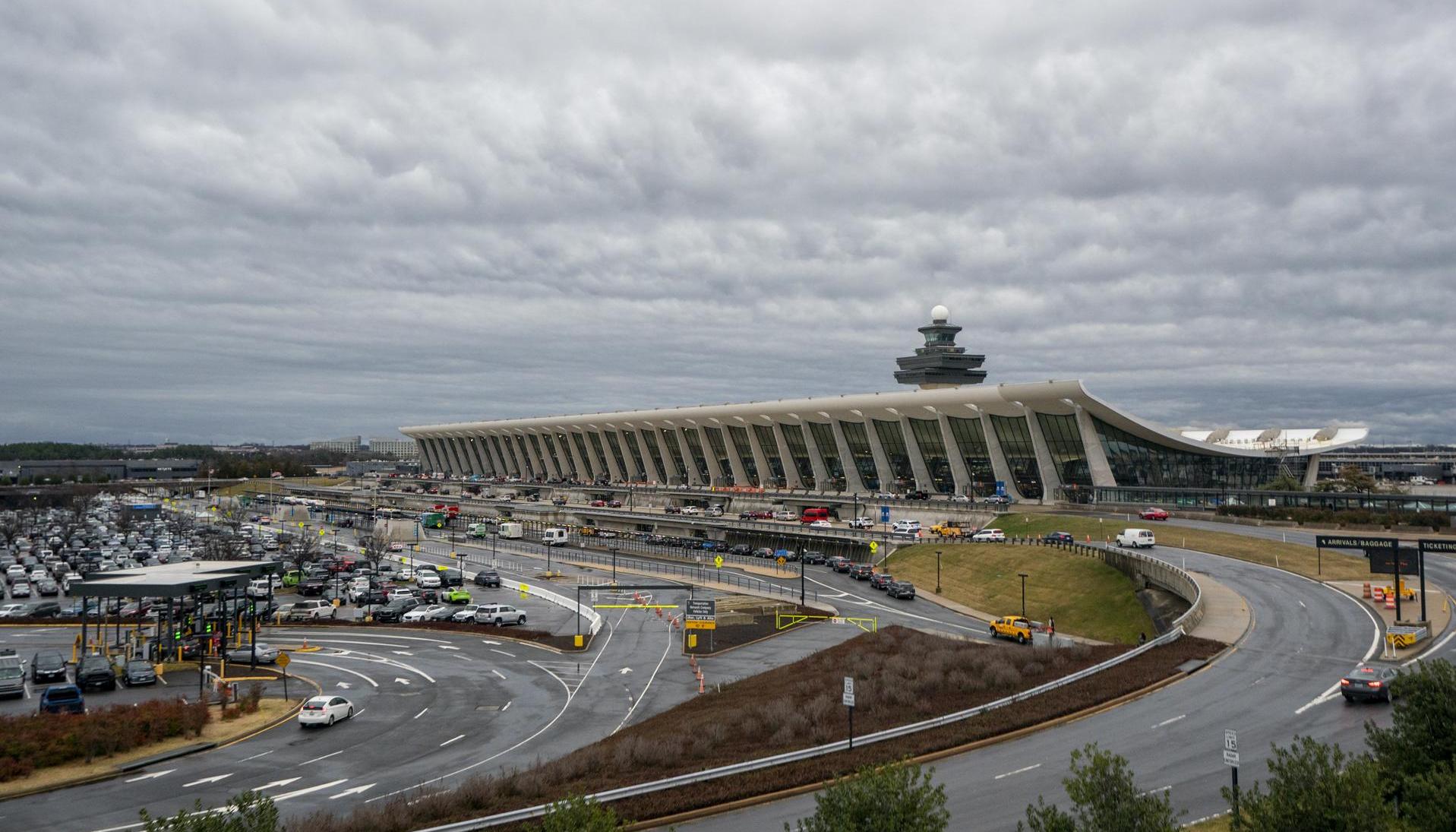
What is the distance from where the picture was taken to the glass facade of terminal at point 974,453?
317 ft

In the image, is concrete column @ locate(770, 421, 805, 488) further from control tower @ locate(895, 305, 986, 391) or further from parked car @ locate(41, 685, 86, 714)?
parked car @ locate(41, 685, 86, 714)

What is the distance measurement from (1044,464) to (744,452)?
49547mm

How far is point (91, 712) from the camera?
87.9ft

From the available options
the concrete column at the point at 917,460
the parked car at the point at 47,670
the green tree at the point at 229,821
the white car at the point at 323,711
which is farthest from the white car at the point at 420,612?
the concrete column at the point at 917,460

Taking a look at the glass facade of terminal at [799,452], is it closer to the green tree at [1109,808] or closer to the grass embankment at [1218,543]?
the grass embankment at [1218,543]

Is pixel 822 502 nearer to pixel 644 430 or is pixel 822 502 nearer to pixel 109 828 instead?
pixel 644 430

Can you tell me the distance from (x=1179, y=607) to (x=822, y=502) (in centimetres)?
6173

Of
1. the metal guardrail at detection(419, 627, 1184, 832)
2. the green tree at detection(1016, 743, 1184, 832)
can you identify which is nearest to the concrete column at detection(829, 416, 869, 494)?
the metal guardrail at detection(419, 627, 1184, 832)

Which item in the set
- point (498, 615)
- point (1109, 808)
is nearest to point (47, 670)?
point (498, 615)

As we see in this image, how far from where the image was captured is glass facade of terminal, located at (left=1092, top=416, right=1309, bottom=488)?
86.9 m

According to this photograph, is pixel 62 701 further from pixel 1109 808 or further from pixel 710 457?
pixel 710 457

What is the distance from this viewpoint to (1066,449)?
291 feet

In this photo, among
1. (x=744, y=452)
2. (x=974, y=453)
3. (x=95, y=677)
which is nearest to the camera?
(x=95, y=677)

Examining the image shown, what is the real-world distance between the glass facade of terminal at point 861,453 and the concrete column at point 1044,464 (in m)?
24.0
